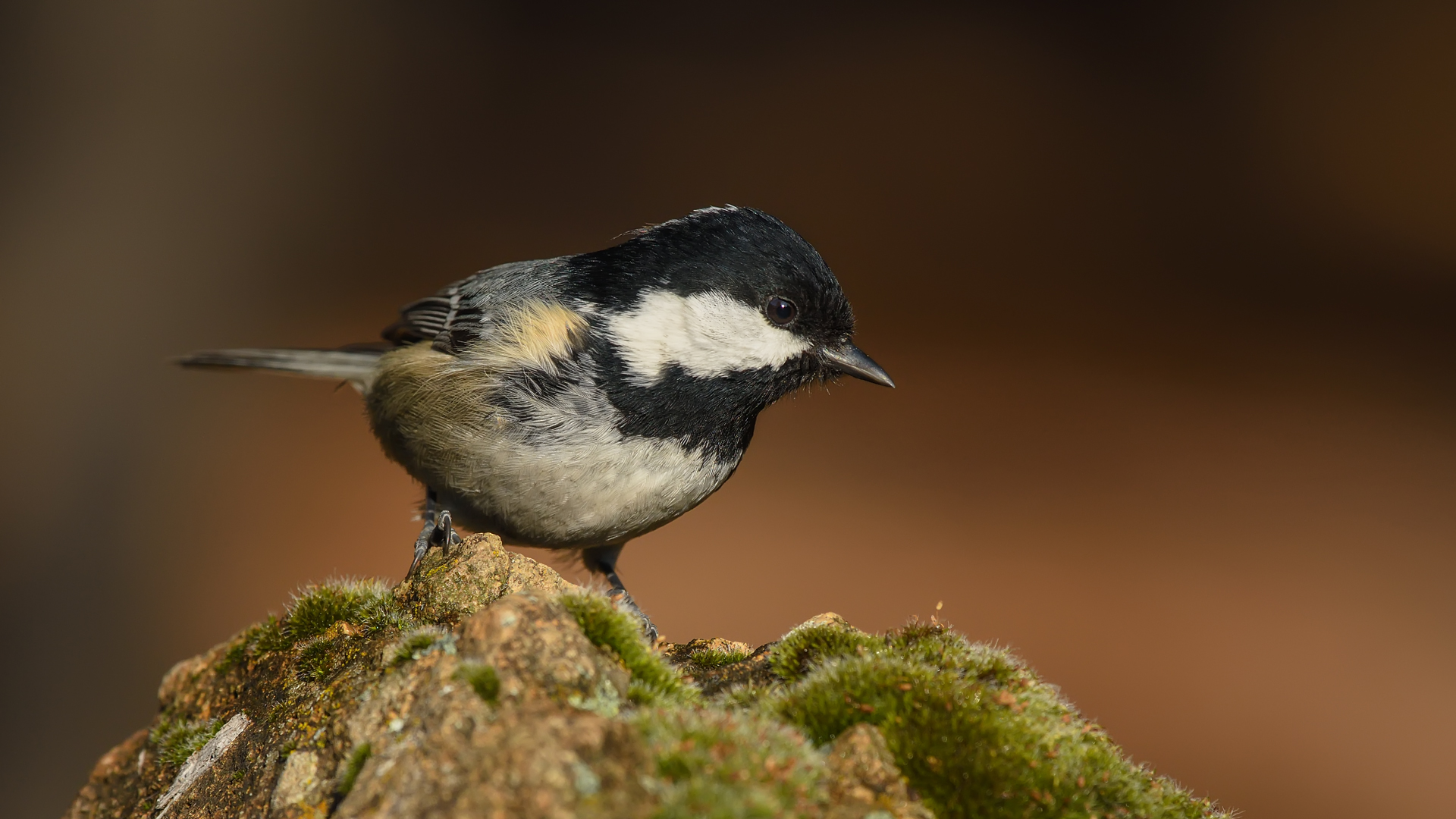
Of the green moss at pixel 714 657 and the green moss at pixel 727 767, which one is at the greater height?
the green moss at pixel 714 657

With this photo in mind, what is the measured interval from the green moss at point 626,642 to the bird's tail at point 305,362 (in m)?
1.95

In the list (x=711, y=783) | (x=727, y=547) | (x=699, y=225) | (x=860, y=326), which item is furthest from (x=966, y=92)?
(x=711, y=783)

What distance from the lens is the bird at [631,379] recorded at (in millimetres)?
2623

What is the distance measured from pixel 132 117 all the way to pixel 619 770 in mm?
6972

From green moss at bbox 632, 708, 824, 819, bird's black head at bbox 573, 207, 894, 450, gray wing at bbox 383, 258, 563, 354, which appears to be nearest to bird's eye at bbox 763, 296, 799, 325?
bird's black head at bbox 573, 207, 894, 450

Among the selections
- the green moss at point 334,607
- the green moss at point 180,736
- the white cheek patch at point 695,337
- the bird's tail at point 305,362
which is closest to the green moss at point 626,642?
the green moss at point 334,607

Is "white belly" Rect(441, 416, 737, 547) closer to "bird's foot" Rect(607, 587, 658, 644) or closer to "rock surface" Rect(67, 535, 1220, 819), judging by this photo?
"bird's foot" Rect(607, 587, 658, 644)

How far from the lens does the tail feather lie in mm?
3582

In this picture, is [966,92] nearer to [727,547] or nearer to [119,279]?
[727,547]

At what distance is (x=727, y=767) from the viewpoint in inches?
50.9

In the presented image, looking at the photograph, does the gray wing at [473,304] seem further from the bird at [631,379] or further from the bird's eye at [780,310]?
the bird's eye at [780,310]

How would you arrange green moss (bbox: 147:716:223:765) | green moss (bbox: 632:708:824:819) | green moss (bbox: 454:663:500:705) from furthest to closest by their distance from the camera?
green moss (bbox: 147:716:223:765), green moss (bbox: 454:663:500:705), green moss (bbox: 632:708:824:819)

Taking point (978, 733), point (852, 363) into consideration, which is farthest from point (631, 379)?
point (978, 733)

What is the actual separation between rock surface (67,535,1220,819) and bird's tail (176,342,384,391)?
4.71 feet
